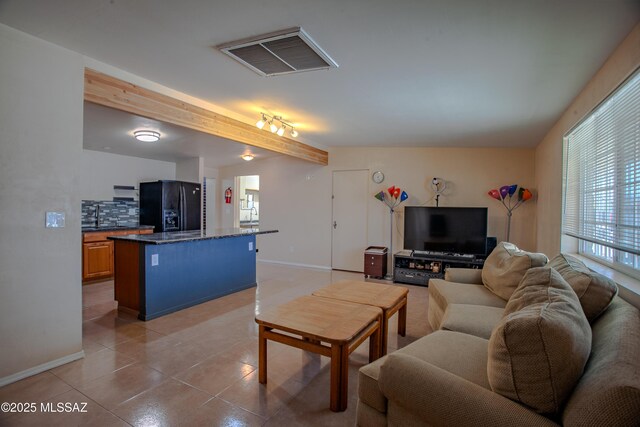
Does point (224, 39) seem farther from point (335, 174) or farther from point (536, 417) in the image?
point (335, 174)

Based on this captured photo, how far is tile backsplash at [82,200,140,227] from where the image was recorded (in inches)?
219

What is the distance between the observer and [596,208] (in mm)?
2625

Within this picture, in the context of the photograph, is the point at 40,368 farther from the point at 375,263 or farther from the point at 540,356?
the point at 375,263

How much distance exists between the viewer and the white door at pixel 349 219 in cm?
617

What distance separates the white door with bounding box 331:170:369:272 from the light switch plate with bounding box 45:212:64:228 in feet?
15.1

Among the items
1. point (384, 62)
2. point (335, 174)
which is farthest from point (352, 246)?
point (384, 62)

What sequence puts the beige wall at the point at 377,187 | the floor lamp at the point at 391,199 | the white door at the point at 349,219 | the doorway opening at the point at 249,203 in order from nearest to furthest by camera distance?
the beige wall at the point at 377,187 → the floor lamp at the point at 391,199 → the white door at the point at 349,219 → the doorway opening at the point at 249,203

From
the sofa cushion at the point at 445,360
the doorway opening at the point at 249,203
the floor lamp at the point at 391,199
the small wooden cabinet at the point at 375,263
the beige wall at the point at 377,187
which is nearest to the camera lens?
the sofa cushion at the point at 445,360

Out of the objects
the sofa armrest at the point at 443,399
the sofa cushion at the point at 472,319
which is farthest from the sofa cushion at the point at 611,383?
the sofa cushion at the point at 472,319

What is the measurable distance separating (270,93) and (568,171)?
3.22 m

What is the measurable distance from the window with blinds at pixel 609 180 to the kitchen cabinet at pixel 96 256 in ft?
19.3

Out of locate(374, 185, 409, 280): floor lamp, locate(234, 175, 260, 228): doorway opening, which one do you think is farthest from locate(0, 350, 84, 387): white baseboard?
locate(234, 175, 260, 228): doorway opening

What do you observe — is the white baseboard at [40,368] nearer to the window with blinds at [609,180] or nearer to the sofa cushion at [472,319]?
the sofa cushion at [472,319]

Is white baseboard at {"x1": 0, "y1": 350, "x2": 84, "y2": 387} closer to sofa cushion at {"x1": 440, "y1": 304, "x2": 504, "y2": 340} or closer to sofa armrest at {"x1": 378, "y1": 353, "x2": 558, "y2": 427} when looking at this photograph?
sofa armrest at {"x1": 378, "y1": 353, "x2": 558, "y2": 427}
